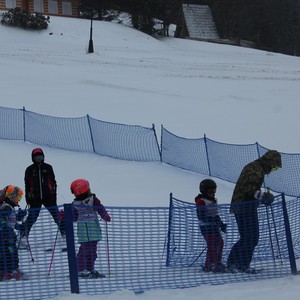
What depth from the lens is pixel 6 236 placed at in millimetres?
6555

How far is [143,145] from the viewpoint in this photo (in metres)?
16.0

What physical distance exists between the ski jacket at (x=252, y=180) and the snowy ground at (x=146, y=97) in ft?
3.26

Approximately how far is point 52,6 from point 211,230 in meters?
48.9

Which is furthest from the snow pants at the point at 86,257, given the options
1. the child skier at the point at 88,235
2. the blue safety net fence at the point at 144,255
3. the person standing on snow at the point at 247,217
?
the person standing on snow at the point at 247,217

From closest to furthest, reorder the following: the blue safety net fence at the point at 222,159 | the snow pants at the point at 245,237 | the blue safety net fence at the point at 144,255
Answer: the blue safety net fence at the point at 144,255
the snow pants at the point at 245,237
the blue safety net fence at the point at 222,159

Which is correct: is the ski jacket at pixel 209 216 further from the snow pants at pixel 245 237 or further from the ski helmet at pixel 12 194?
the ski helmet at pixel 12 194

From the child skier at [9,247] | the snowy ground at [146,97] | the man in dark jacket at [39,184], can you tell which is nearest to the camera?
the child skier at [9,247]

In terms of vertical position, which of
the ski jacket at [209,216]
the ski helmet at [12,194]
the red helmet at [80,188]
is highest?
the red helmet at [80,188]

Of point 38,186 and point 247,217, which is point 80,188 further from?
point 38,186

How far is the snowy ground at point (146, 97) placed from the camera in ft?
42.7

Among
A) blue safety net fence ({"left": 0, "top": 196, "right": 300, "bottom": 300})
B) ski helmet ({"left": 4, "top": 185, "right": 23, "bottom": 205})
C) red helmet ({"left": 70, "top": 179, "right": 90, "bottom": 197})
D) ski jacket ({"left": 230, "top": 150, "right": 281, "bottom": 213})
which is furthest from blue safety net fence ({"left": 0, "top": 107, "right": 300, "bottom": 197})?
ski helmet ({"left": 4, "top": 185, "right": 23, "bottom": 205})

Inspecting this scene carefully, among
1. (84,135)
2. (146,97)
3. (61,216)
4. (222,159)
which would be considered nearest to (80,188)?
(61,216)

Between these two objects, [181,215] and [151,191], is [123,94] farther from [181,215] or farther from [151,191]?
[181,215]

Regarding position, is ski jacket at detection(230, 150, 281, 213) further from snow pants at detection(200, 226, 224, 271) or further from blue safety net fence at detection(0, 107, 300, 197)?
blue safety net fence at detection(0, 107, 300, 197)
